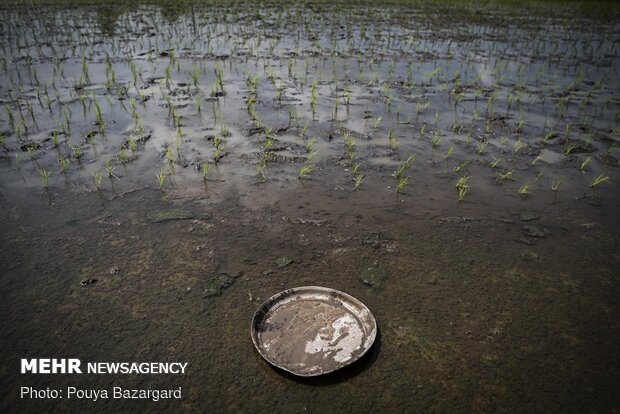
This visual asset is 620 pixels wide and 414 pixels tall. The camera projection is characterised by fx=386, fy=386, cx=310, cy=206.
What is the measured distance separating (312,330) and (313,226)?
1194 mm

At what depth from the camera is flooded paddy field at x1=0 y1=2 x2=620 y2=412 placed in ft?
7.22

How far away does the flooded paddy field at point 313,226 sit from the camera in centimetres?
220

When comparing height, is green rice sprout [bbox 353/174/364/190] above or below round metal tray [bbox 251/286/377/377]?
above

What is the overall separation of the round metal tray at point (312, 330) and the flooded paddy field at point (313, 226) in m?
0.09

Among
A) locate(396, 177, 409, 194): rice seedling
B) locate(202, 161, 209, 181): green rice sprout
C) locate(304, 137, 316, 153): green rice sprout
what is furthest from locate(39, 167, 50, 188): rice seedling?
locate(396, 177, 409, 194): rice seedling

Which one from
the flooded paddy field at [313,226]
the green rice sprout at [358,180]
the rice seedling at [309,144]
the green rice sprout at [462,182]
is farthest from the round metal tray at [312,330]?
the rice seedling at [309,144]

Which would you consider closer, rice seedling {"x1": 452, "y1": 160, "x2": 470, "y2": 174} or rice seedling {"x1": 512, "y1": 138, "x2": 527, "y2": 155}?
rice seedling {"x1": 452, "y1": 160, "x2": 470, "y2": 174}

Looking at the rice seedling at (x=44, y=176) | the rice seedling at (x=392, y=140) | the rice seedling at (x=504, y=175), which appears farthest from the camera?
the rice seedling at (x=392, y=140)

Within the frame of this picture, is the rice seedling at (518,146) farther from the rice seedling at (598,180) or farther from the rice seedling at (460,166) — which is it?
the rice seedling at (598,180)

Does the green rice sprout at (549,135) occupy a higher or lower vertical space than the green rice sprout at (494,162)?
higher

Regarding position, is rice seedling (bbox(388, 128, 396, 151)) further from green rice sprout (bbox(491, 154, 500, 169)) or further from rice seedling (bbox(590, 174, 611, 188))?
rice seedling (bbox(590, 174, 611, 188))

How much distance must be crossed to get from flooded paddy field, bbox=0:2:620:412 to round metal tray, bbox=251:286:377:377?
89 mm

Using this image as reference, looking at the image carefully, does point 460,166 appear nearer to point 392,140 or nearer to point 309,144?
point 392,140

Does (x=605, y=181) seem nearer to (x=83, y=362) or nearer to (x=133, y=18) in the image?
(x=83, y=362)
